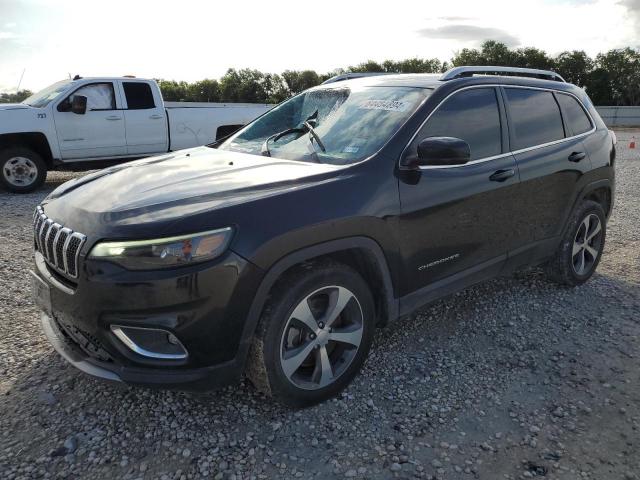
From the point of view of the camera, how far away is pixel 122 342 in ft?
7.74

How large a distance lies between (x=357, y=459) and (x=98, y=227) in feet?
5.34

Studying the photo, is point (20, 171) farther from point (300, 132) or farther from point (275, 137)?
point (300, 132)

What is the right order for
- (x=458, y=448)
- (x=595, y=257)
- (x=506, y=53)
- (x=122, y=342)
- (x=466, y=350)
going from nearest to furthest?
1. (x=122, y=342)
2. (x=458, y=448)
3. (x=466, y=350)
4. (x=595, y=257)
5. (x=506, y=53)

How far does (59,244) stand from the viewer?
8.36 feet

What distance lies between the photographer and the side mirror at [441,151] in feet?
9.49

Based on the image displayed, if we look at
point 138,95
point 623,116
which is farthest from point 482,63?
point 138,95

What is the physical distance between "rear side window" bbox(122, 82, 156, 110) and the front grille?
743cm

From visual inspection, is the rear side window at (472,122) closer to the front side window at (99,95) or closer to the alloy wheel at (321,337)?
the alloy wheel at (321,337)

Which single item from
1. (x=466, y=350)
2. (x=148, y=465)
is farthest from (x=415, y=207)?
(x=148, y=465)

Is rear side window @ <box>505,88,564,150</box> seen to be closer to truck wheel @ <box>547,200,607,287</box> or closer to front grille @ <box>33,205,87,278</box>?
truck wheel @ <box>547,200,607,287</box>

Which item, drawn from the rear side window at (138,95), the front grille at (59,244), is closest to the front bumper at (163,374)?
the front grille at (59,244)

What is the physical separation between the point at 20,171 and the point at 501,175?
8.16m

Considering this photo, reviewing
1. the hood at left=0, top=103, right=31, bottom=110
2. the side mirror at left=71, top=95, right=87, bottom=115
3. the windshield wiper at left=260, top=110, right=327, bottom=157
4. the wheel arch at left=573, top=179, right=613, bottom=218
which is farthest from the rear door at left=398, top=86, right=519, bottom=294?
the hood at left=0, top=103, right=31, bottom=110

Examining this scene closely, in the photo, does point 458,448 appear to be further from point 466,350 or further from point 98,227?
point 98,227
